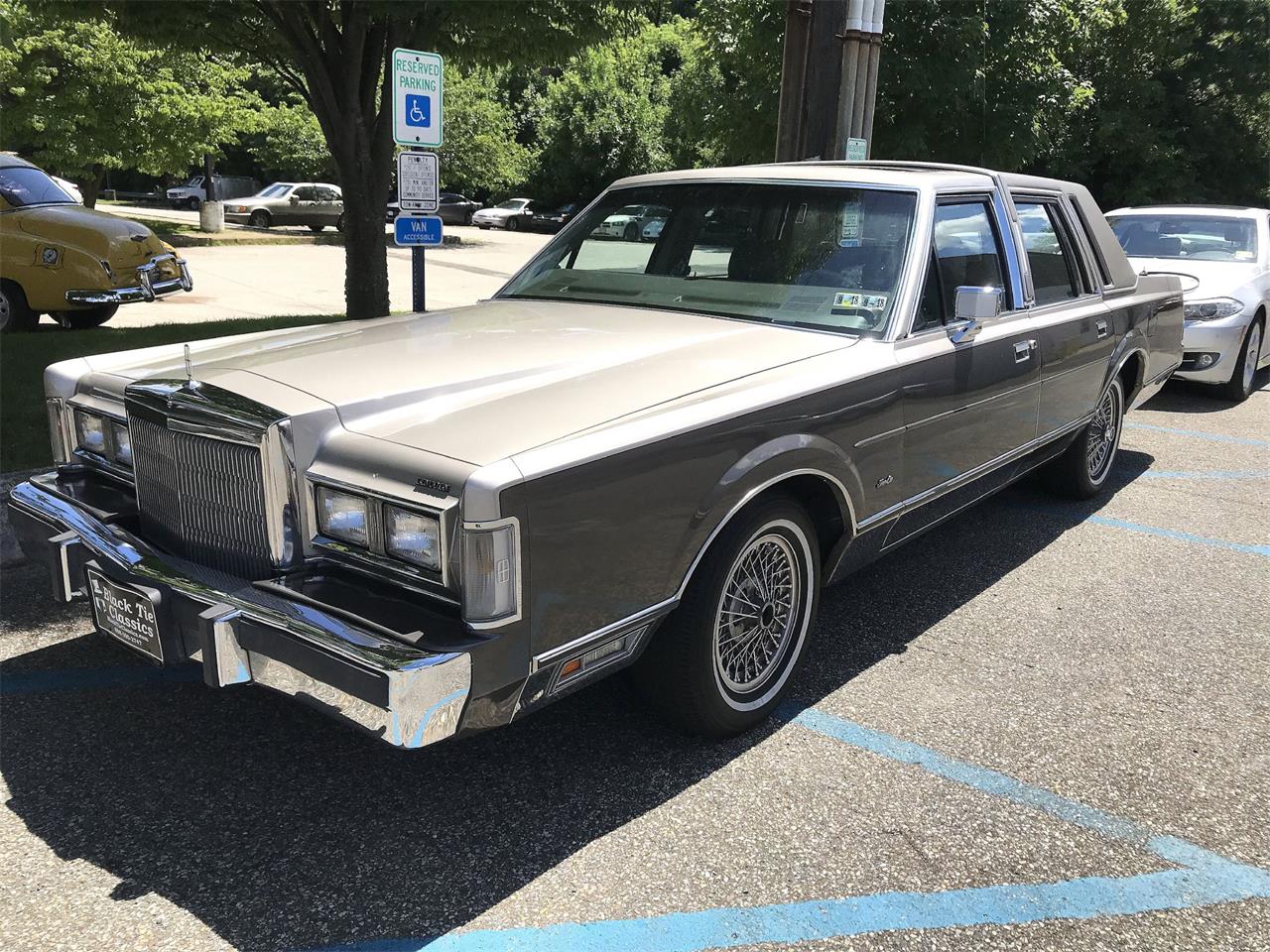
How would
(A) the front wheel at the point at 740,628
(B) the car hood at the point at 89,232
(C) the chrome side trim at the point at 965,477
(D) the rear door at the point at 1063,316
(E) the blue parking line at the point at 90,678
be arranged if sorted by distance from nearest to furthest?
(A) the front wheel at the point at 740,628
(E) the blue parking line at the point at 90,678
(C) the chrome side trim at the point at 965,477
(D) the rear door at the point at 1063,316
(B) the car hood at the point at 89,232

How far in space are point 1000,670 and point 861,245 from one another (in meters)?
1.74

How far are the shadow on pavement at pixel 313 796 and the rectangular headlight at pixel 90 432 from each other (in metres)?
0.68

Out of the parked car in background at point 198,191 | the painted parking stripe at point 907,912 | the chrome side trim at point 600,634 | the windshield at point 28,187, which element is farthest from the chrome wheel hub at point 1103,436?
the parked car in background at point 198,191

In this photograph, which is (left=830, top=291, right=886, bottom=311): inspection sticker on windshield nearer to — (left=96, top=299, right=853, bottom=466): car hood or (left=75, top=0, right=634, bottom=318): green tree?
(left=96, top=299, right=853, bottom=466): car hood

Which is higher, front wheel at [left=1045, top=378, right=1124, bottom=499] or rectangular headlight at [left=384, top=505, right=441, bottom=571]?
rectangular headlight at [left=384, top=505, right=441, bottom=571]

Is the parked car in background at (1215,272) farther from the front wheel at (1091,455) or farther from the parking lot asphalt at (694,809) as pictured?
the parking lot asphalt at (694,809)

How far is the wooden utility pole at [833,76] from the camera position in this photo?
316 inches

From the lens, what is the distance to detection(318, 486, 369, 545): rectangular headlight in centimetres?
274

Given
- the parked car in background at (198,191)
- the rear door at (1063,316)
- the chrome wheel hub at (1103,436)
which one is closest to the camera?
the rear door at (1063,316)

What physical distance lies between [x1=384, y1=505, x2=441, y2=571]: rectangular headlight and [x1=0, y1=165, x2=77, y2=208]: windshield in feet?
35.5

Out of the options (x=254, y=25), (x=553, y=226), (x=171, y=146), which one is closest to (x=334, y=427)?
(x=254, y=25)

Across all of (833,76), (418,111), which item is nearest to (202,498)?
(418,111)

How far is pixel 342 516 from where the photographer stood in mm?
2783

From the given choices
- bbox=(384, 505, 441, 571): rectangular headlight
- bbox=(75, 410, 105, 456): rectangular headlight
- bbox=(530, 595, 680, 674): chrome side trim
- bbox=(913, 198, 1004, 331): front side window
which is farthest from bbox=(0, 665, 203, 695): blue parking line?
bbox=(913, 198, 1004, 331): front side window
